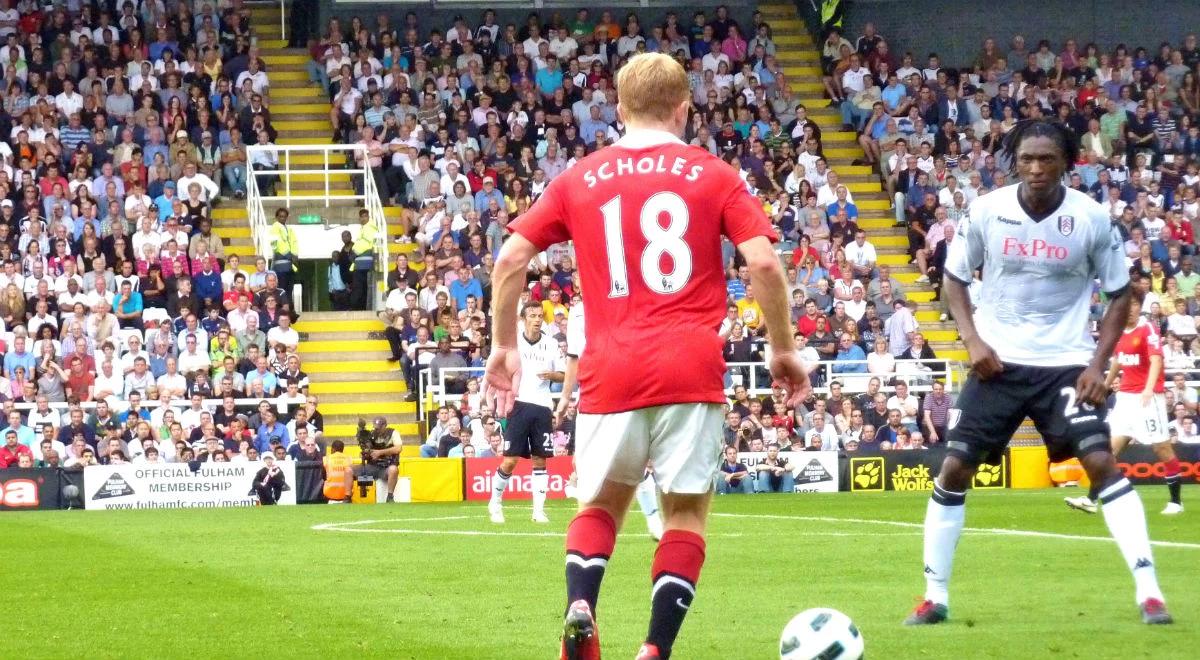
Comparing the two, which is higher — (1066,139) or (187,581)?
(1066,139)

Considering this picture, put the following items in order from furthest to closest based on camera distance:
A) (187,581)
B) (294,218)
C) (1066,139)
Result: (294,218) < (187,581) < (1066,139)

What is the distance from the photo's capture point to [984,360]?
28.1 feet

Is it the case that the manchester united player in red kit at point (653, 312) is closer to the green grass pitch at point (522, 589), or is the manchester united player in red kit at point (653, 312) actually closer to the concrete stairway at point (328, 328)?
the green grass pitch at point (522, 589)

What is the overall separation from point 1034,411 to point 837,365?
69.7ft

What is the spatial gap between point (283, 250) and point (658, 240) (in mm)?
24743

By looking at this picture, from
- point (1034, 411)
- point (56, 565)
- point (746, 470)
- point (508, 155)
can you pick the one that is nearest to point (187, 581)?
point (56, 565)

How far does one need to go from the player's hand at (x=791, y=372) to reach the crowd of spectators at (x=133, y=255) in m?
20.1

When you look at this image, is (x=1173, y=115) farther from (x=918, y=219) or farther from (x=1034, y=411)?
(x=1034, y=411)

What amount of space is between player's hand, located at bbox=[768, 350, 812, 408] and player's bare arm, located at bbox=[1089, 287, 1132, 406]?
2494 millimetres

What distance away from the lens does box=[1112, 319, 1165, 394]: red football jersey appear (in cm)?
1938

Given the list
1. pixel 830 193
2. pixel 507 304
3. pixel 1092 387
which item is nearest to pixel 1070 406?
pixel 1092 387

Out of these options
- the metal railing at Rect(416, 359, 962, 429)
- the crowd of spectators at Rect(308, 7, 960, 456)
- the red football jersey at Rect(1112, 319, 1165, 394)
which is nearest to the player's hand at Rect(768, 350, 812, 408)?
the red football jersey at Rect(1112, 319, 1165, 394)

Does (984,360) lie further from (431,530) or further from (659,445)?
(431,530)

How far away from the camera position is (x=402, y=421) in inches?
1145
